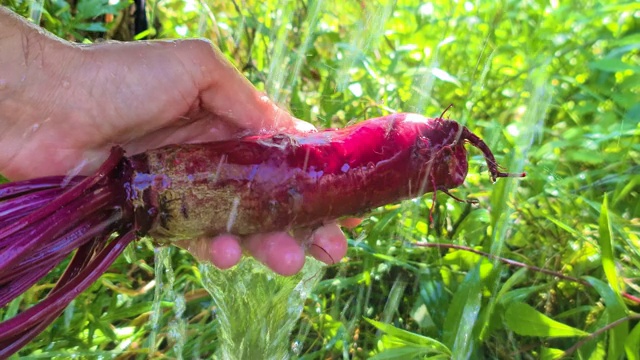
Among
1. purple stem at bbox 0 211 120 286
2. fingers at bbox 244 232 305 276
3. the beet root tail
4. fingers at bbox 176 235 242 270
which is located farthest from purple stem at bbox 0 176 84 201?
the beet root tail

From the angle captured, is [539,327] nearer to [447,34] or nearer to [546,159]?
[546,159]

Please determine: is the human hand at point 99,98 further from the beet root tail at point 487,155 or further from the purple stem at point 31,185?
the beet root tail at point 487,155

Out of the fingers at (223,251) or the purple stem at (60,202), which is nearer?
the purple stem at (60,202)

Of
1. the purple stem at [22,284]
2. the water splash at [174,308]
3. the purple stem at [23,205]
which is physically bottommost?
the water splash at [174,308]

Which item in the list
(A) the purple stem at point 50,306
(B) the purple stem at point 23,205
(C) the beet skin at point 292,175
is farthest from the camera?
(C) the beet skin at point 292,175

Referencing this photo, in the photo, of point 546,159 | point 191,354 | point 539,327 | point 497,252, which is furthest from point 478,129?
point 191,354

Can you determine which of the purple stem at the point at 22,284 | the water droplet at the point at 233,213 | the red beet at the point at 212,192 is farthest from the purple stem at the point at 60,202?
the water droplet at the point at 233,213
